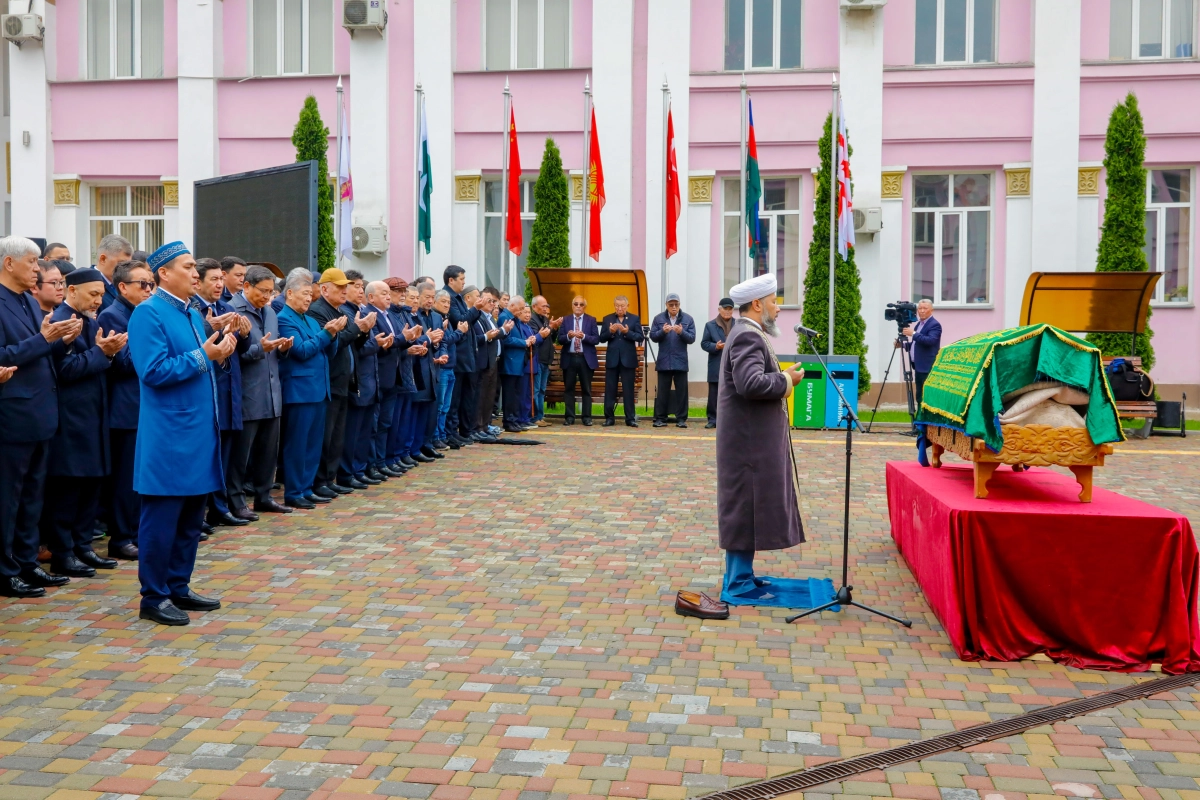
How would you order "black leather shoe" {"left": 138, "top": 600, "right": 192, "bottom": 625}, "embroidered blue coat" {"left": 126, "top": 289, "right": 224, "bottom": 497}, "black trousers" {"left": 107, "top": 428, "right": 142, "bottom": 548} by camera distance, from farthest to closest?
"black trousers" {"left": 107, "top": 428, "right": 142, "bottom": 548}, "black leather shoe" {"left": 138, "top": 600, "right": 192, "bottom": 625}, "embroidered blue coat" {"left": 126, "top": 289, "right": 224, "bottom": 497}

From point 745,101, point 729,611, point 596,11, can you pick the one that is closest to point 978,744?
point 729,611

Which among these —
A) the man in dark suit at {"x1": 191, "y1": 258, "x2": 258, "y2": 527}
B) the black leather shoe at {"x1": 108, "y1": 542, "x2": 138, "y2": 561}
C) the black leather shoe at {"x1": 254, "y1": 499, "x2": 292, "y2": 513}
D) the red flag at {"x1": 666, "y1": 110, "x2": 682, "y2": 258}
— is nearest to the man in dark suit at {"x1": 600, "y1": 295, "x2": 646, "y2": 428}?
the red flag at {"x1": 666, "y1": 110, "x2": 682, "y2": 258}

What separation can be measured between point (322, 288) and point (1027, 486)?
6649 mm

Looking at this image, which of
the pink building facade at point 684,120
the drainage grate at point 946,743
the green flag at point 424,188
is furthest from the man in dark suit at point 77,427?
the pink building facade at point 684,120

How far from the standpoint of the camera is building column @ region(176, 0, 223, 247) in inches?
933

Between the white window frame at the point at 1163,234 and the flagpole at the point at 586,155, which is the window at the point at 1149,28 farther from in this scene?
the flagpole at the point at 586,155

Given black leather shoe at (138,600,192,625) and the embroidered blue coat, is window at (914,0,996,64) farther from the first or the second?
black leather shoe at (138,600,192,625)

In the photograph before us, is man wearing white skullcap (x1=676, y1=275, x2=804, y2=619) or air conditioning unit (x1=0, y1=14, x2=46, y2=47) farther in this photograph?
air conditioning unit (x1=0, y1=14, x2=46, y2=47)

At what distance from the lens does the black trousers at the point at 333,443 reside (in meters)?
11.2

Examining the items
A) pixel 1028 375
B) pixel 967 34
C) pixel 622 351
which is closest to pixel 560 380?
pixel 622 351

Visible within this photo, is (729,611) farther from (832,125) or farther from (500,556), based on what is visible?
(832,125)

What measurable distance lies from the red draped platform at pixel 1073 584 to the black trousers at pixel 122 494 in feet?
18.5

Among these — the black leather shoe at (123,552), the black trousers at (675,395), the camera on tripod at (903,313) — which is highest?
the camera on tripod at (903,313)

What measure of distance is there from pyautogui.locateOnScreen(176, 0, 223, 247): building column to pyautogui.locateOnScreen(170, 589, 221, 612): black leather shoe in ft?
59.9
